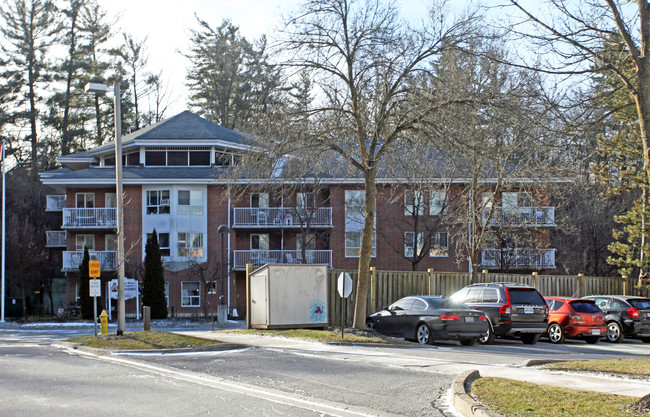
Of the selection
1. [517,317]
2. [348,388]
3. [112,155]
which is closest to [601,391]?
[348,388]

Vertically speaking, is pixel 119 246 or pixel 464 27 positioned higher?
pixel 464 27

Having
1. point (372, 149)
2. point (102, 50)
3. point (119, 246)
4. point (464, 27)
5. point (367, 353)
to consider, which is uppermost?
point (102, 50)

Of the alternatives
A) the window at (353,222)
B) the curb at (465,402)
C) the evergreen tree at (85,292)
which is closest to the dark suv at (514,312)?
the curb at (465,402)

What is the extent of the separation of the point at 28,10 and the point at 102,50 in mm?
6598

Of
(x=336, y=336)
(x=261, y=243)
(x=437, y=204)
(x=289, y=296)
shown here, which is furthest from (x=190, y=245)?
(x=336, y=336)

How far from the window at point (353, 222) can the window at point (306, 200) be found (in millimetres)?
2119

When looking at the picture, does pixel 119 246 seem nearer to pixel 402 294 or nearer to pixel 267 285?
pixel 267 285

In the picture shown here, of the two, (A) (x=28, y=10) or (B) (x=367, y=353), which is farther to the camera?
(A) (x=28, y=10)

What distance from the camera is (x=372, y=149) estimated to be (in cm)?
2064

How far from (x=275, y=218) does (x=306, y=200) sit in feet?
7.40

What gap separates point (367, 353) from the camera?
55.6ft

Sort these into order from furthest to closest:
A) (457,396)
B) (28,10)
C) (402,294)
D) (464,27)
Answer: (28,10) < (402,294) < (464,27) < (457,396)

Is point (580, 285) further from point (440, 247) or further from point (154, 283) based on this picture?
point (154, 283)

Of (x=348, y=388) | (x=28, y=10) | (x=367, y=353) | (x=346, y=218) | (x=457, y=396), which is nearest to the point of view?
(x=457, y=396)
